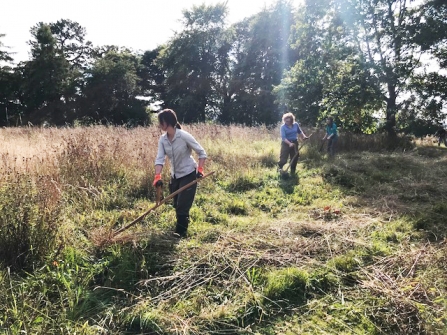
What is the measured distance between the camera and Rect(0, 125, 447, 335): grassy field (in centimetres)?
237

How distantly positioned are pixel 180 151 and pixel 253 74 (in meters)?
23.6

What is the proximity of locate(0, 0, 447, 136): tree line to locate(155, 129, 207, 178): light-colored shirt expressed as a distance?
11.4 m

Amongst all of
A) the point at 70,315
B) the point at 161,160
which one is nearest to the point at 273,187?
the point at 161,160

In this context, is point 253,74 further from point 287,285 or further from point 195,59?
point 287,285

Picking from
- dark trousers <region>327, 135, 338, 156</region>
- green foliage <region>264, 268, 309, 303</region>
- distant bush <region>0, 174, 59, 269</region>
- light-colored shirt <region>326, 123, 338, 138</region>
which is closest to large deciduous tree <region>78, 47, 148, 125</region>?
dark trousers <region>327, 135, 338, 156</region>

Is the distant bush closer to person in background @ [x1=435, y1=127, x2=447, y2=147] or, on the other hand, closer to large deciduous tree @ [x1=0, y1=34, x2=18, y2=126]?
person in background @ [x1=435, y1=127, x2=447, y2=147]

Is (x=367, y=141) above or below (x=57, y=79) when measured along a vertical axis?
below

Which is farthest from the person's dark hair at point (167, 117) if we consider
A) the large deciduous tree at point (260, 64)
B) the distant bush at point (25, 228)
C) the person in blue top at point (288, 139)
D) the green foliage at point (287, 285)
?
the large deciduous tree at point (260, 64)

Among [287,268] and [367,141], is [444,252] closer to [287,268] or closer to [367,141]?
[287,268]

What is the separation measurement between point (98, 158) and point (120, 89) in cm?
2312

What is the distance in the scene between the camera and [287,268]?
117 inches

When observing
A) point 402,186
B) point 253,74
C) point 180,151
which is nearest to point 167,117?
point 180,151

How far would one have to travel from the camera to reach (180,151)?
390 centimetres

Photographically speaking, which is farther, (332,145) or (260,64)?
(260,64)
